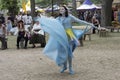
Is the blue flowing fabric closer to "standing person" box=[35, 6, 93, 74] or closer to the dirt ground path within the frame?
"standing person" box=[35, 6, 93, 74]

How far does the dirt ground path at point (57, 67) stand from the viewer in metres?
11.1

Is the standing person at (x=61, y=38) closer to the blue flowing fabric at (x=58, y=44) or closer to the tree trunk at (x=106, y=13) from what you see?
the blue flowing fabric at (x=58, y=44)

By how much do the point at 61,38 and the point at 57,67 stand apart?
2.08m

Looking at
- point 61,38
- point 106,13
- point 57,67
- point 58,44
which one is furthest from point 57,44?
point 106,13

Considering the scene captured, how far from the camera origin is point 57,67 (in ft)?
42.0

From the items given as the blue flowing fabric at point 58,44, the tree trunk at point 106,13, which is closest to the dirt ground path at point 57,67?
the blue flowing fabric at point 58,44

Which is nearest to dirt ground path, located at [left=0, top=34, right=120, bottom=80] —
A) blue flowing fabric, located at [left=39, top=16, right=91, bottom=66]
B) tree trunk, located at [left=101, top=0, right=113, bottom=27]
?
blue flowing fabric, located at [left=39, top=16, right=91, bottom=66]

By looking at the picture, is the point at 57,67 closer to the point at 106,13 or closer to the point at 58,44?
the point at 58,44

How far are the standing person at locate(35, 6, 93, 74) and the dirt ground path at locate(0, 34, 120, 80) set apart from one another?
0.52 m

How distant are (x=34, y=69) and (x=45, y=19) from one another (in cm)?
179

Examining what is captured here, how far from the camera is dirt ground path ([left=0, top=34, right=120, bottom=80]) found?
436 inches

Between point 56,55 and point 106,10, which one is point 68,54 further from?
point 106,10

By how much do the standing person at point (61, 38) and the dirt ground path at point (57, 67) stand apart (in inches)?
20.5

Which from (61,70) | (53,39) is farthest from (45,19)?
(61,70)
